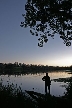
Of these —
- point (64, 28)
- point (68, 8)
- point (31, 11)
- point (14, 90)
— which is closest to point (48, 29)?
point (64, 28)

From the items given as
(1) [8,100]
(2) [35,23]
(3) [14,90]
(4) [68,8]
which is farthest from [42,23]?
(1) [8,100]

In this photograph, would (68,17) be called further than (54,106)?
Yes

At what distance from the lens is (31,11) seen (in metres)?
18.9

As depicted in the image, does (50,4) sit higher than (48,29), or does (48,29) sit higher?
(50,4)

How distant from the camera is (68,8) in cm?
1636

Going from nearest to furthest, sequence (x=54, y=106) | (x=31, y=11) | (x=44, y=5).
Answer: (x=54, y=106) → (x=44, y=5) → (x=31, y=11)

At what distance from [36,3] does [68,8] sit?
9.89ft

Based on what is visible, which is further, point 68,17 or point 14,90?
point 68,17

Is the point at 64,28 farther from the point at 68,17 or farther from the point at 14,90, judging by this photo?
the point at 14,90

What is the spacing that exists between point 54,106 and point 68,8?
9119 millimetres

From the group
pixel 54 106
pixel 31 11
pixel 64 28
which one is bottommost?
pixel 54 106

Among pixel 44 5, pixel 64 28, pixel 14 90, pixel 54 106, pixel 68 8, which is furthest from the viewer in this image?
pixel 64 28

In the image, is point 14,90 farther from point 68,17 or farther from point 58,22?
point 58,22

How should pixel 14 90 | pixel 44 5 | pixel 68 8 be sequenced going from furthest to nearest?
pixel 44 5
pixel 68 8
pixel 14 90
